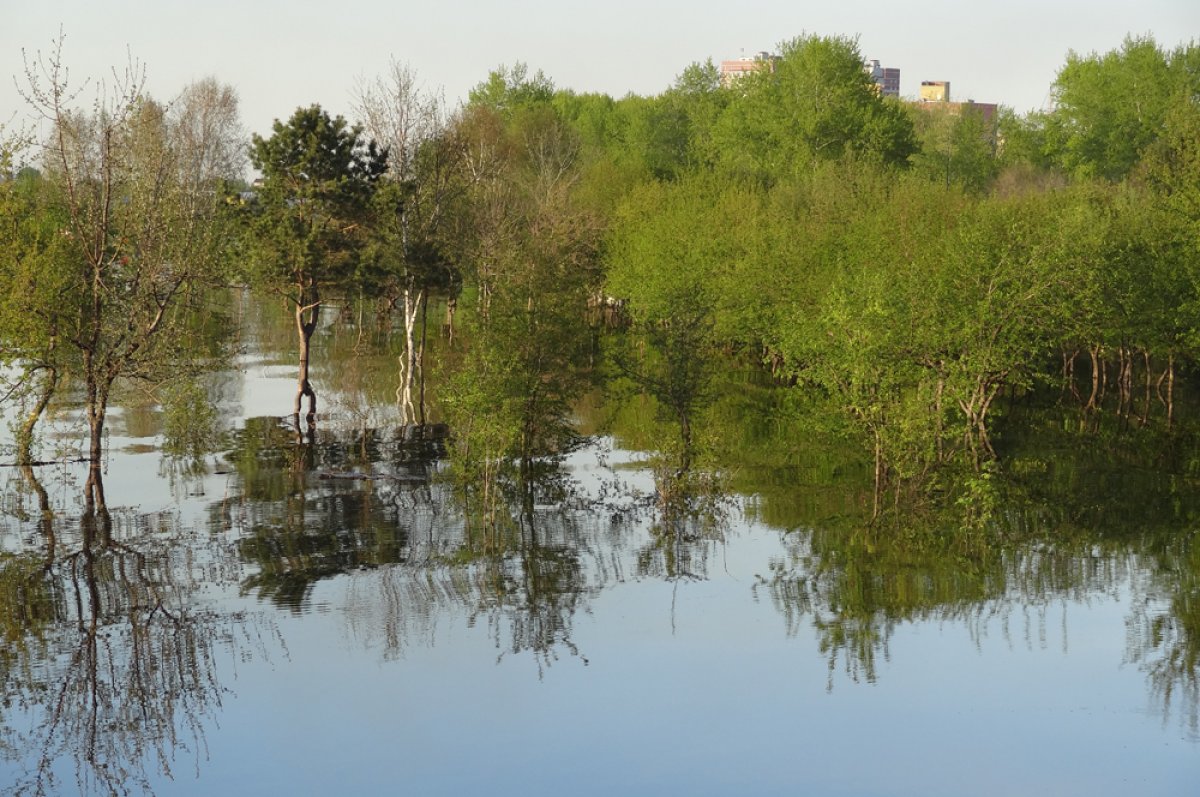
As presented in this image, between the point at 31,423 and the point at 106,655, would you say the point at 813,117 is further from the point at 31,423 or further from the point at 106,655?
the point at 106,655

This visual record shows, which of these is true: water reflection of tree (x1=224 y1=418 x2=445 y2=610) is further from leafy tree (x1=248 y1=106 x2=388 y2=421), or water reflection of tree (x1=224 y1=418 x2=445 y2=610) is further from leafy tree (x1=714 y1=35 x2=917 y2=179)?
leafy tree (x1=714 y1=35 x2=917 y2=179)

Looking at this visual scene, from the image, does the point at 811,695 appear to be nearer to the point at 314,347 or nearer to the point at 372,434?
the point at 372,434

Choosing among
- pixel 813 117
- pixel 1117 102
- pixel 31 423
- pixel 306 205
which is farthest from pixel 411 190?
pixel 1117 102

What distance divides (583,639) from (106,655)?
8116 millimetres

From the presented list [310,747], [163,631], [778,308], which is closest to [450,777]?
[310,747]

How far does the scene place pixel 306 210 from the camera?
48.3m

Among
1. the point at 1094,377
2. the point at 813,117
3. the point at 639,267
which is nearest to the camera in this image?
the point at 1094,377

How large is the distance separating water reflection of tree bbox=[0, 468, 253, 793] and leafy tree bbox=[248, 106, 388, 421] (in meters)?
19.6

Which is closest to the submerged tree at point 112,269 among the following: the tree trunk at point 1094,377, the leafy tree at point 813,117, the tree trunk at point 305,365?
the tree trunk at point 305,365

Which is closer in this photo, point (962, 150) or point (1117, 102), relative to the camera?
point (1117, 102)

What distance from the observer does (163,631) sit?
22516 millimetres

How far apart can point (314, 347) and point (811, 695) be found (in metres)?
54.2

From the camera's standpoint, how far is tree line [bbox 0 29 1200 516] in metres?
32.1

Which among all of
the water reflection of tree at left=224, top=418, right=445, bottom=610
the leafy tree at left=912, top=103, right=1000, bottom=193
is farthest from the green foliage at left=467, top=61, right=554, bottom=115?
the water reflection of tree at left=224, top=418, right=445, bottom=610
